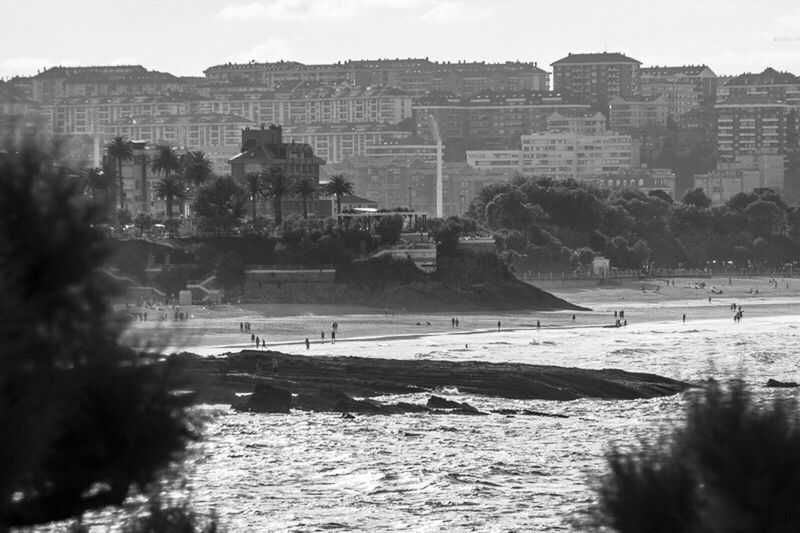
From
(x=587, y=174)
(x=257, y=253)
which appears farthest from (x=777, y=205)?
(x=587, y=174)

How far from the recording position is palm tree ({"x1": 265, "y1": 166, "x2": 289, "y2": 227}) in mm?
83938

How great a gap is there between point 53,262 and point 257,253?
219ft

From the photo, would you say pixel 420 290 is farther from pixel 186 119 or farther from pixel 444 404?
pixel 186 119

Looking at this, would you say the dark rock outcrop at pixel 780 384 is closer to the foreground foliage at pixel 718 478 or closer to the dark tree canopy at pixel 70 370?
the foreground foliage at pixel 718 478

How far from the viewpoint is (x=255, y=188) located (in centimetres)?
8381

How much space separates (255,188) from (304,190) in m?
3.37

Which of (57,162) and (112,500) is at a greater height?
(57,162)

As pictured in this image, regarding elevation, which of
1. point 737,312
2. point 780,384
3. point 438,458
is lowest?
point 438,458

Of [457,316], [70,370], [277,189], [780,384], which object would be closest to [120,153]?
[277,189]

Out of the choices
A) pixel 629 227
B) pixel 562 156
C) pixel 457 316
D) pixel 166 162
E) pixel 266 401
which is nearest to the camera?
pixel 266 401

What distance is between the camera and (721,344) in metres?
58.1

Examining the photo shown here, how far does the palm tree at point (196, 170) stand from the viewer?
86000 millimetres

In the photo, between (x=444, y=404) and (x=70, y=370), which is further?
(x=444, y=404)

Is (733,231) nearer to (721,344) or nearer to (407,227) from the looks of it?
(407,227)
